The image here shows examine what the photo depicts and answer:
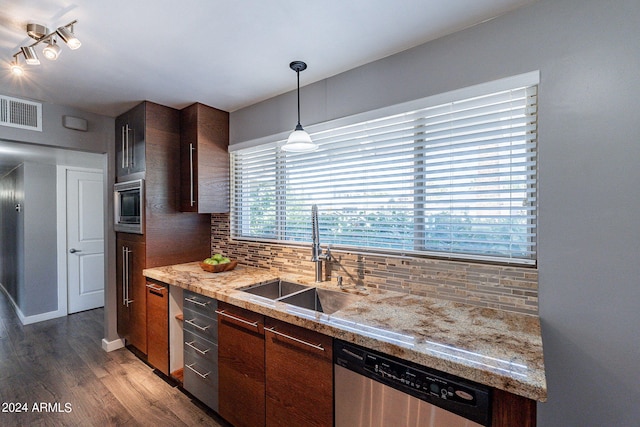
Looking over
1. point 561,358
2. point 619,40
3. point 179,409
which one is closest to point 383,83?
point 619,40

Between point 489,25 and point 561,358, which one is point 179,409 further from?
point 489,25

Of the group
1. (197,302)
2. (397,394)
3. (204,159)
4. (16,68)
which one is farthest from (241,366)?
(16,68)

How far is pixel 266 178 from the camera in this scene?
278 centimetres

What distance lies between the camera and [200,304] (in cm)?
213

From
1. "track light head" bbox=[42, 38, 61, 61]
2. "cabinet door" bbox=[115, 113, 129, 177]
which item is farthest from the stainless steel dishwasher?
"cabinet door" bbox=[115, 113, 129, 177]

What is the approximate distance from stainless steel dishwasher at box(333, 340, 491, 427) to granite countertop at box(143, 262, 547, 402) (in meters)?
0.06

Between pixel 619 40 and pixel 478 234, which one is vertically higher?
pixel 619 40

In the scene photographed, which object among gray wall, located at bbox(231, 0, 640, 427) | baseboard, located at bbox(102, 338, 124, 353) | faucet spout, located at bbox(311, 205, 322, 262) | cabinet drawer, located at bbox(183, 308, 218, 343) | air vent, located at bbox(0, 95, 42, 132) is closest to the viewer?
gray wall, located at bbox(231, 0, 640, 427)

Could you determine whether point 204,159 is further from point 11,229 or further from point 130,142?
point 11,229

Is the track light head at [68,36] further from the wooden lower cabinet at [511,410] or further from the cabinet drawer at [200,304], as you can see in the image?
the wooden lower cabinet at [511,410]

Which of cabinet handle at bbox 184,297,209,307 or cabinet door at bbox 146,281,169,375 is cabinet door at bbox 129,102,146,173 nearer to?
cabinet door at bbox 146,281,169,375

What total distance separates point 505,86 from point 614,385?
1.42m

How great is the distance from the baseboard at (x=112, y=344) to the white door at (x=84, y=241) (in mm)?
1728

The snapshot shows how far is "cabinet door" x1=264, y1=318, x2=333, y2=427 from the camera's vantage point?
145cm
